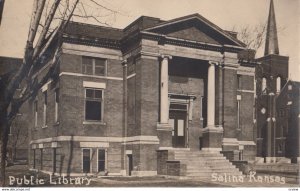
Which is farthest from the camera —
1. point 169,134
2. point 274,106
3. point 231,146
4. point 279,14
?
point 274,106

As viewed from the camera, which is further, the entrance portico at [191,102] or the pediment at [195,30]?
the entrance portico at [191,102]

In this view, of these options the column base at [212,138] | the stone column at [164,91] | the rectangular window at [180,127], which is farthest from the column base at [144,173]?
the rectangular window at [180,127]

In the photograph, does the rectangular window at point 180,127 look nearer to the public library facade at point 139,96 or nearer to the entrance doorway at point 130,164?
the public library facade at point 139,96

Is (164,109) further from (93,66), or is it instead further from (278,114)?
(278,114)

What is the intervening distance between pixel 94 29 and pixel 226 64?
7.05 meters

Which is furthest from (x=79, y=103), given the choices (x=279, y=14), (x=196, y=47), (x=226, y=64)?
(x=279, y=14)

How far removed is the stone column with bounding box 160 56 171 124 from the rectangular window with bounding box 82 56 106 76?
314 centimetres

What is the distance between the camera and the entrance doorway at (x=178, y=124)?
21.2 metres

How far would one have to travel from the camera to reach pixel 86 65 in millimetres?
20281

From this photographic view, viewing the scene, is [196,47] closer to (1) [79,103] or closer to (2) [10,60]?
(1) [79,103]

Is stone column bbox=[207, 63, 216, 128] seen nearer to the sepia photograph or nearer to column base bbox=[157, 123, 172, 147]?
the sepia photograph

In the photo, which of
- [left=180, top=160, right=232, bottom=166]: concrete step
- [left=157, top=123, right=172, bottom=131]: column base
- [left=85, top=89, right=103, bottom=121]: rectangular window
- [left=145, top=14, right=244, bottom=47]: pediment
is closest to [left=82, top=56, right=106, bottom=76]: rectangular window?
[left=85, top=89, right=103, bottom=121]: rectangular window

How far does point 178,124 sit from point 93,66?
5.33 meters

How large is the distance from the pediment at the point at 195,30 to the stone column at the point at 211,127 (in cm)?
133
